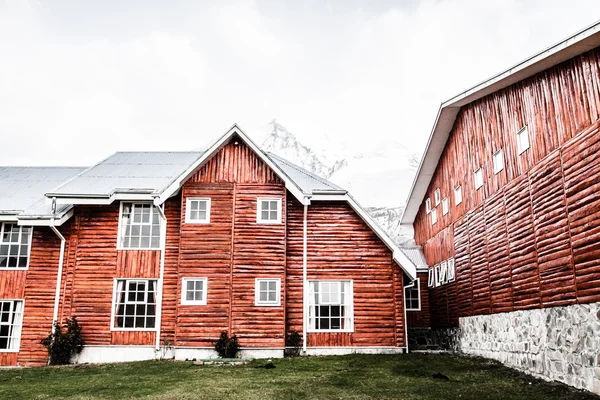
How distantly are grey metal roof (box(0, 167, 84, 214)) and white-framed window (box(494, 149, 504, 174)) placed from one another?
16995 mm

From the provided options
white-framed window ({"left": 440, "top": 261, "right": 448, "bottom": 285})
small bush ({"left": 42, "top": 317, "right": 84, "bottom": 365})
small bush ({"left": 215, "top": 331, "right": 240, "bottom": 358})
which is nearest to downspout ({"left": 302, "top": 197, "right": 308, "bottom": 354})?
small bush ({"left": 215, "top": 331, "right": 240, "bottom": 358})

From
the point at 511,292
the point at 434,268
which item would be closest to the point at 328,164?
the point at 434,268

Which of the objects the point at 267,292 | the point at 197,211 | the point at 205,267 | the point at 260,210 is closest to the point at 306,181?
the point at 260,210

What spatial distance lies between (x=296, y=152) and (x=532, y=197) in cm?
15512

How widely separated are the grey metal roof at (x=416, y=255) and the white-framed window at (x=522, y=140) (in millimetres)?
12249

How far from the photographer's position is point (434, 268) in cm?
2611

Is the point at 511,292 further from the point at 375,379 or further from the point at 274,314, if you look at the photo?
the point at 274,314

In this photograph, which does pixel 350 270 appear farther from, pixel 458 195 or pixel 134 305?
pixel 134 305

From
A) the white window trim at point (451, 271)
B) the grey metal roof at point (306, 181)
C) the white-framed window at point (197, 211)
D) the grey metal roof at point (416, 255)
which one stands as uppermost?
the grey metal roof at point (306, 181)

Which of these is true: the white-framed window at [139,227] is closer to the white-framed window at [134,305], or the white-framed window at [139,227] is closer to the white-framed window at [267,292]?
the white-framed window at [134,305]

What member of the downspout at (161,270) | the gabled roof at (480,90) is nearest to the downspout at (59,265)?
the downspout at (161,270)

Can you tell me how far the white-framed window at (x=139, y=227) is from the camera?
20625mm

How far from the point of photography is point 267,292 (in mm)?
19750

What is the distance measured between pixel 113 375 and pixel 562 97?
14402mm
